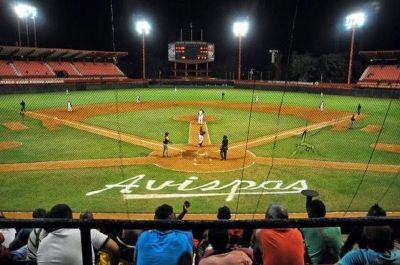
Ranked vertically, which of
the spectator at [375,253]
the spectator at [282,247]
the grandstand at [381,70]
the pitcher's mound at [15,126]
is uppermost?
the grandstand at [381,70]

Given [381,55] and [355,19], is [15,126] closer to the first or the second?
[355,19]

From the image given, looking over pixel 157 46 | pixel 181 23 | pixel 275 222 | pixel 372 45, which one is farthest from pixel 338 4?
pixel 275 222

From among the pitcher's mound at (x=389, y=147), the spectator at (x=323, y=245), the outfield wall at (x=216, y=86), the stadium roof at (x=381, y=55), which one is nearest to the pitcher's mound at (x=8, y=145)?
the outfield wall at (x=216, y=86)

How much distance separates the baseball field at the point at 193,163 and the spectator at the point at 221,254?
469cm

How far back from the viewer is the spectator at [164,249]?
330 centimetres

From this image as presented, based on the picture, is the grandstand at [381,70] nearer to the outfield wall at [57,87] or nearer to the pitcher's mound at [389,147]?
the pitcher's mound at [389,147]

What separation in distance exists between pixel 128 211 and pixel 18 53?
158 ft

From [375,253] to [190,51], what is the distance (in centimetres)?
7993

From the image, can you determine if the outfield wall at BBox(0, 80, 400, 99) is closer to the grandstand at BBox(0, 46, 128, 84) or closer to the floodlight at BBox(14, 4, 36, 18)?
the grandstand at BBox(0, 46, 128, 84)

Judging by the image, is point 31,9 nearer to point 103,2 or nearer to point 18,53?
point 18,53

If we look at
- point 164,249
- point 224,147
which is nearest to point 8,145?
point 224,147

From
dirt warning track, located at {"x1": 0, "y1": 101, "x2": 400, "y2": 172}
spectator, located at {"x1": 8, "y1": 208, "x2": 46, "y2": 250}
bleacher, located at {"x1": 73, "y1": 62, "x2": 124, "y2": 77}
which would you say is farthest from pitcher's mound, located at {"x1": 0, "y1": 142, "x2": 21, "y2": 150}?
bleacher, located at {"x1": 73, "y1": 62, "x2": 124, "y2": 77}

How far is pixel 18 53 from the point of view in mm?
49625

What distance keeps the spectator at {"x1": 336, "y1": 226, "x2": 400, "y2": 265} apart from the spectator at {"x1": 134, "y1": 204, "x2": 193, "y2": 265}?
4.73ft
